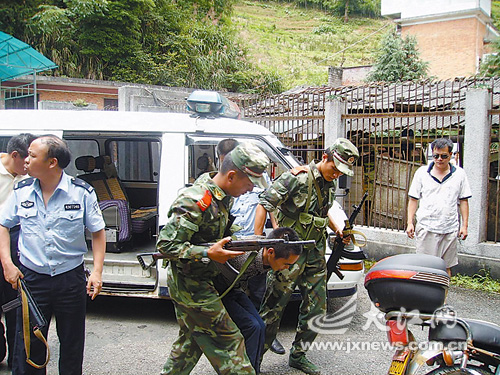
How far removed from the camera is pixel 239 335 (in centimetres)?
268

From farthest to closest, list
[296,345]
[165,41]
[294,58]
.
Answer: [294,58] < [165,41] < [296,345]

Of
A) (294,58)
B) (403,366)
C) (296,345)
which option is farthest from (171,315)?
(294,58)

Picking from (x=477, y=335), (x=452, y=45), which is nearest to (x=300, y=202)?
(x=477, y=335)

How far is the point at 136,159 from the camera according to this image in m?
6.52

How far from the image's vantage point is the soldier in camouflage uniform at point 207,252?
101 inches

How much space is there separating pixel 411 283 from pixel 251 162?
3.51 feet

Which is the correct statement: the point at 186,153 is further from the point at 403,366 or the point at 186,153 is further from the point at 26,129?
the point at 403,366

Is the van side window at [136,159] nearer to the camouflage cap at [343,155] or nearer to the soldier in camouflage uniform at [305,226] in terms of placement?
the soldier in camouflage uniform at [305,226]

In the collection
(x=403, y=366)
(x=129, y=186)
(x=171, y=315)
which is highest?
(x=129, y=186)

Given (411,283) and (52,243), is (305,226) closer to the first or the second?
(411,283)

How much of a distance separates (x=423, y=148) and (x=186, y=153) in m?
4.00

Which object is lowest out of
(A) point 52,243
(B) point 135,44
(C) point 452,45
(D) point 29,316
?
(D) point 29,316

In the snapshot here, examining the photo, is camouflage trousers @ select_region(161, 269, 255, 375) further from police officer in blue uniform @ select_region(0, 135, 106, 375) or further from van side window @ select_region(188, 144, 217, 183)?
van side window @ select_region(188, 144, 217, 183)

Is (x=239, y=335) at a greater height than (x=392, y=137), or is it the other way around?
(x=392, y=137)
